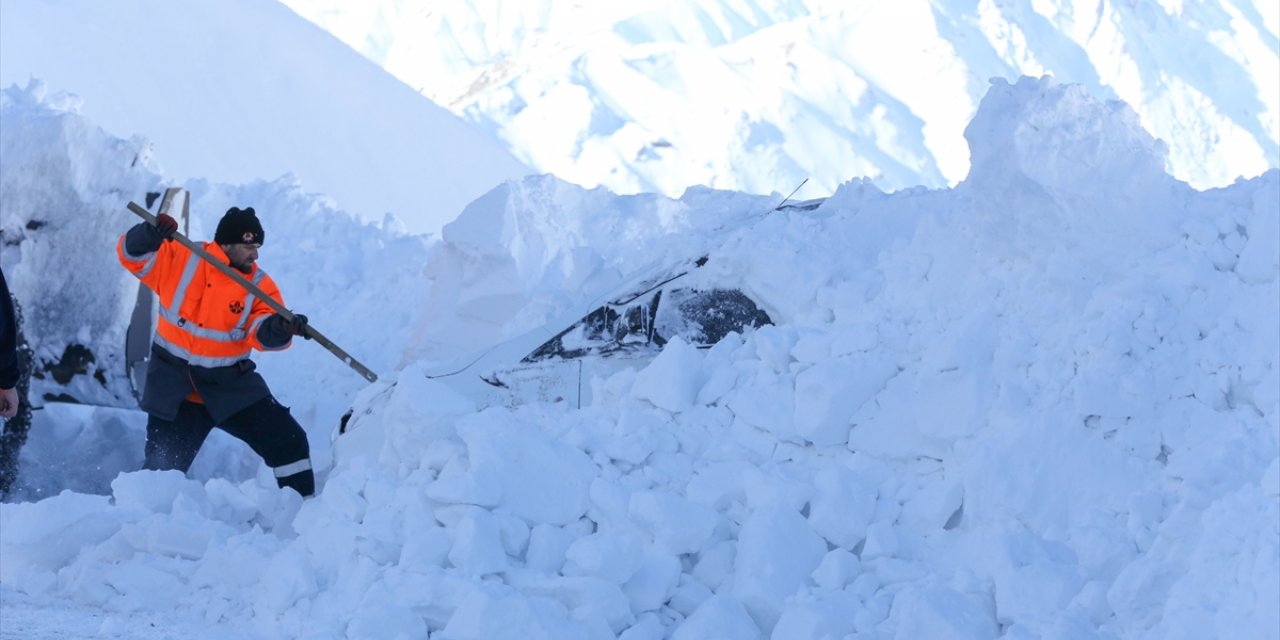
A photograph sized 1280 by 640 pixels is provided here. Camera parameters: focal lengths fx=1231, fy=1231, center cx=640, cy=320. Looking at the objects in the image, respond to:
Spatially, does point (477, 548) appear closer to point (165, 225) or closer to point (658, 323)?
point (658, 323)

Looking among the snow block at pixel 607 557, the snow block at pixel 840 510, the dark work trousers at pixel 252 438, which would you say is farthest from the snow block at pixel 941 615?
the dark work trousers at pixel 252 438

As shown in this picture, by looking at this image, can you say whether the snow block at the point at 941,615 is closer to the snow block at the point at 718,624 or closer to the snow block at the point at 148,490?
the snow block at the point at 718,624

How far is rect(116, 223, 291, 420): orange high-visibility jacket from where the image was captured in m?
4.29

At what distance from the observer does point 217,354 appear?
4.35 meters

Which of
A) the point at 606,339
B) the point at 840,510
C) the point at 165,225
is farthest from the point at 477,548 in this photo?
the point at 165,225

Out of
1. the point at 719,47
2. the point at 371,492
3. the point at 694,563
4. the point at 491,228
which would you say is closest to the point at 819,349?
the point at 694,563

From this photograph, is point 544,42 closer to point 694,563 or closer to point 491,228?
point 491,228

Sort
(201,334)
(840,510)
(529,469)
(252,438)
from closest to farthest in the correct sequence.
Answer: (840,510) → (529,469) → (201,334) → (252,438)

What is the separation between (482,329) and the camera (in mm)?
6156

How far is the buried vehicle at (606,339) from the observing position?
14.5ft

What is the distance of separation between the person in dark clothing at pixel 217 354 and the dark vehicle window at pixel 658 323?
0.92m

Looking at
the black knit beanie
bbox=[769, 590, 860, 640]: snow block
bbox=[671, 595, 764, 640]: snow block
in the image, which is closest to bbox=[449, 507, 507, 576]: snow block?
bbox=[671, 595, 764, 640]: snow block

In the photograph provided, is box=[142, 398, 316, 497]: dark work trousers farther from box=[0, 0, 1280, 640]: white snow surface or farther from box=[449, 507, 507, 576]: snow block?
box=[449, 507, 507, 576]: snow block

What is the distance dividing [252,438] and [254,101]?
12513mm
